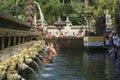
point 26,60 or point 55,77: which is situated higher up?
point 26,60

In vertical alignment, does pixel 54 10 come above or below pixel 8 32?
above

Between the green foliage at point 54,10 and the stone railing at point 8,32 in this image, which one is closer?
the stone railing at point 8,32

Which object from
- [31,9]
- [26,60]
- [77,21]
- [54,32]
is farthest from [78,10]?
[26,60]

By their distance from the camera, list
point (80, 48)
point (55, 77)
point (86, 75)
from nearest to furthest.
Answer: point (55, 77), point (86, 75), point (80, 48)

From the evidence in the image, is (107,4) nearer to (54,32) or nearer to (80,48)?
(54,32)

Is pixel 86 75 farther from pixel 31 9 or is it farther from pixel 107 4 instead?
pixel 107 4

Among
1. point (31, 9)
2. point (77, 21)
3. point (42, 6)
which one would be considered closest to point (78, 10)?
point (77, 21)

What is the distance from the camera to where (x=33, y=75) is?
22.3m

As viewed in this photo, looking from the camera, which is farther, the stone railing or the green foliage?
the green foliage

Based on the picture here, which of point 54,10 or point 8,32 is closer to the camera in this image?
point 8,32

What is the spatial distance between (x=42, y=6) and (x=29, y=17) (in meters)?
30.4

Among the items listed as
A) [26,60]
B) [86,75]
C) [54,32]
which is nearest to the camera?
[26,60]

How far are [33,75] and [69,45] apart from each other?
147ft

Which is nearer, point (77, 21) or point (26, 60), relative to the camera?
point (26, 60)
